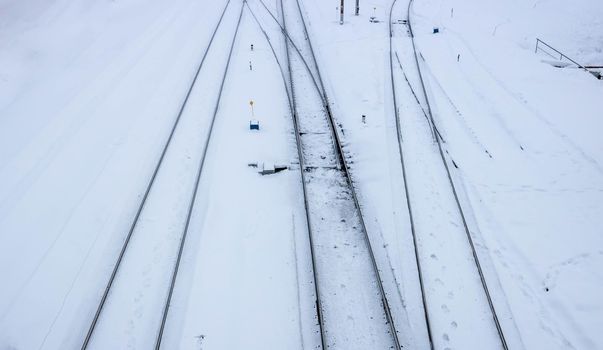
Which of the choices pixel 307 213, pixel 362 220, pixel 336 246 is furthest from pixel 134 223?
pixel 362 220

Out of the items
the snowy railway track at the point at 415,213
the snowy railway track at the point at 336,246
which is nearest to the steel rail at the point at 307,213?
the snowy railway track at the point at 336,246

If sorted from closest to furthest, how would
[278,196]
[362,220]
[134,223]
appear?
[362,220] < [134,223] < [278,196]

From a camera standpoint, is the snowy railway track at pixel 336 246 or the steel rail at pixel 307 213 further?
the snowy railway track at pixel 336 246

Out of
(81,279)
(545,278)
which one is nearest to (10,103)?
(81,279)

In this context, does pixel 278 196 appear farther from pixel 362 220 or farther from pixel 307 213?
pixel 362 220

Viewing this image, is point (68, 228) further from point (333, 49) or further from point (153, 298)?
point (333, 49)

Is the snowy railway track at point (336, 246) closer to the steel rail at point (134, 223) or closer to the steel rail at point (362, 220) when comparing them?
Result: the steel rail at point (362, 220)

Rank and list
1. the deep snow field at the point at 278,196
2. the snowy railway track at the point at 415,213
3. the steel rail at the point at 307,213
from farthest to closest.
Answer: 1. the deep snow field at the point at 278,196
2. the snowy railway track at the point at 415,213
3. the steel rail at the point at 307,213
